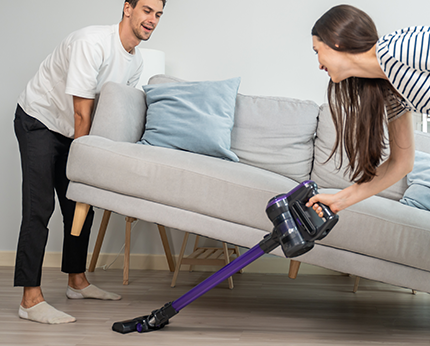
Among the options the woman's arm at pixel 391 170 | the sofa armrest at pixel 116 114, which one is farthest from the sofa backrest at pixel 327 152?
the sofa armrest at pixel 116 114

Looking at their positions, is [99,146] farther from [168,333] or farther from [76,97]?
[168,333]

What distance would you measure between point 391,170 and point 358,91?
0.81 feet

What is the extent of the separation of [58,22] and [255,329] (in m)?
2.15

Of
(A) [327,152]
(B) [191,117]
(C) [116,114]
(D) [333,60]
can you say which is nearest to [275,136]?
(A) [327,152]

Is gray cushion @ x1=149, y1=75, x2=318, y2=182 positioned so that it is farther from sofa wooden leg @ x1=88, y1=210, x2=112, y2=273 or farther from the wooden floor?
sofa wooden leg @ x1=88, y1=210, x2=112, y2=273

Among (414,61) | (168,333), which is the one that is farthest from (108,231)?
(414,61)

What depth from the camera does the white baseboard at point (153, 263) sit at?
2.38 m

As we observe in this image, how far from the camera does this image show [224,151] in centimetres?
181

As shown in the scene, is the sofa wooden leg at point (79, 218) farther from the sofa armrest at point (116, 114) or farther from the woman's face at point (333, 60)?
the woman's face at point (333, 60)

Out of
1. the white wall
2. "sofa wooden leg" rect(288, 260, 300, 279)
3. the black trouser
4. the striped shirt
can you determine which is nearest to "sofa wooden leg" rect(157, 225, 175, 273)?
the white wall

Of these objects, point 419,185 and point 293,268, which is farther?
point 419,185

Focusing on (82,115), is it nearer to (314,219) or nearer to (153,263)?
(314,219)

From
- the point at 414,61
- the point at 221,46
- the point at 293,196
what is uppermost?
the point at 414,61

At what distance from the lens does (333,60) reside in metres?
0.96
